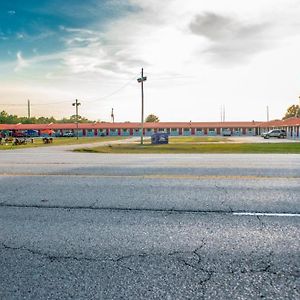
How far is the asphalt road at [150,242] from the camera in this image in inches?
117

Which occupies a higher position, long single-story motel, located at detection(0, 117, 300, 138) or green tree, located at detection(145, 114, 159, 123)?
green tree, located at detection(145, 114, 159, 123)

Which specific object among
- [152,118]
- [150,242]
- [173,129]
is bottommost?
[150,242]

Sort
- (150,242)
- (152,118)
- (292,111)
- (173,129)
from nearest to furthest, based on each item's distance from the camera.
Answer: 1. (150,242)
2. (173,129)
3. (292,111)
4. (152,118)

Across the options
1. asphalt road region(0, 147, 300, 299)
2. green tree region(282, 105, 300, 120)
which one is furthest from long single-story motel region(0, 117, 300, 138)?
asphalt road region(0, 147, 300, 299)

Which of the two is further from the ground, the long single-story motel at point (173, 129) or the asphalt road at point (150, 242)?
the long single-story motel at point (173, 129)

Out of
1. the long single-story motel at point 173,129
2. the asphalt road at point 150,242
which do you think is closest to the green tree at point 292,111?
the long single-story motel at point 173,129

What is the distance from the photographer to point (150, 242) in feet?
13.5

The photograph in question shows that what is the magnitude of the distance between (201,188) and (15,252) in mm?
5070

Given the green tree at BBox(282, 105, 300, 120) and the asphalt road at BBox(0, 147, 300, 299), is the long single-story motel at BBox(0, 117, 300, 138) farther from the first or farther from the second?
the asphalt road at BBox(0, 147, 300, 299)

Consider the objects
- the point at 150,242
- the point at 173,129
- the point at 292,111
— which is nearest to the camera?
the point at 150,242

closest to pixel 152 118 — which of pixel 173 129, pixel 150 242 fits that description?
pixel 173 129

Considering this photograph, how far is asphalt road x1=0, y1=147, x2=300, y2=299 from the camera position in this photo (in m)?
2.97

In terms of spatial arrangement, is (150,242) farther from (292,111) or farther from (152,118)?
(152,118)

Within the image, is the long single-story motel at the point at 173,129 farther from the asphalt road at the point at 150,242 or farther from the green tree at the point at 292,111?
the asphalt road at the point at 150,242
